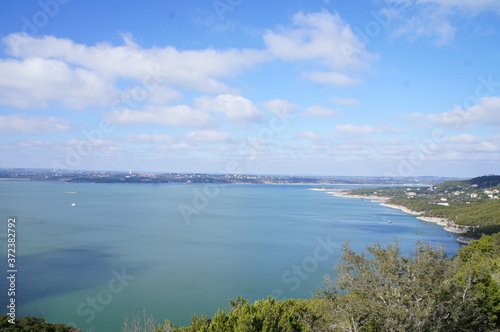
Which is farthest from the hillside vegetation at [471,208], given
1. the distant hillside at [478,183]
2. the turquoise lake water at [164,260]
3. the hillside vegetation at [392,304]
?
the hillside vegetation at [392,304]

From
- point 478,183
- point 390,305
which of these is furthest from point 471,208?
point 478,183

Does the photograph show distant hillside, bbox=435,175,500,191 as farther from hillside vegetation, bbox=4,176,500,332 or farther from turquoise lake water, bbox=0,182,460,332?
hillside vegetation, bbox=4,176,500,332

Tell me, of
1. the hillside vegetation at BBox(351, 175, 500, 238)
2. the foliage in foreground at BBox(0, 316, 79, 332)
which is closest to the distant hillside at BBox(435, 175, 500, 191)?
the hillside vegetation at BBox(351, 175, 500, 238)

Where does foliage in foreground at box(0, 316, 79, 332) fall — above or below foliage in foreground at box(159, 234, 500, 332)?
below

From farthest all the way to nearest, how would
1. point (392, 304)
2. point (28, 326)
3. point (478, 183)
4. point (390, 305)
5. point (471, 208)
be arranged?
point (478, 183) < point (471, 208) < point (28, 326) < point (392, 304) < point (390, 305)

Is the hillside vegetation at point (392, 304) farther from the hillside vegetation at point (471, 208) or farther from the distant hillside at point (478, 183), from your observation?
the distant hillside at point (478, 183)

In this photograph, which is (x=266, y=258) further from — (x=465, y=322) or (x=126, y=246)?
(x=465, y=322)

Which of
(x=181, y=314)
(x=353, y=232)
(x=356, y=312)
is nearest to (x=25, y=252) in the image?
(x=181, y=314)

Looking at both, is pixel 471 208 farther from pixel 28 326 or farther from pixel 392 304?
pixel 28 326
